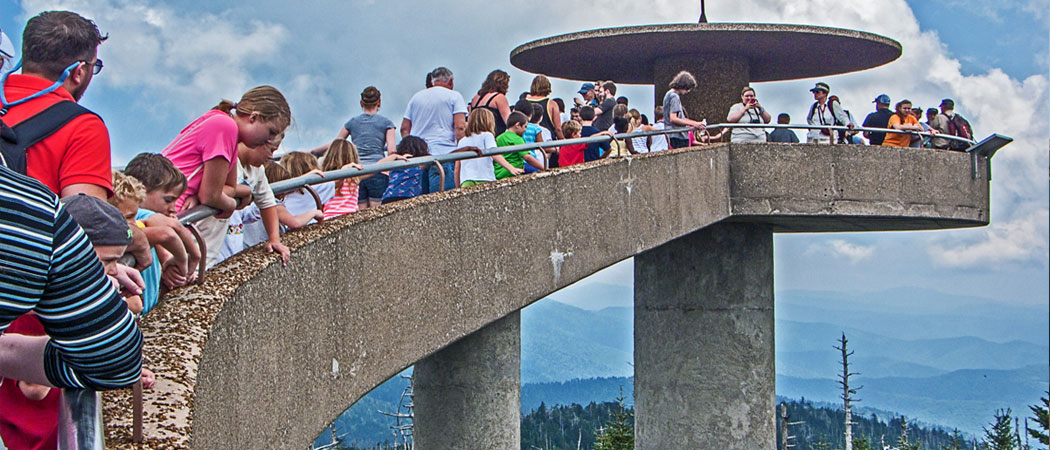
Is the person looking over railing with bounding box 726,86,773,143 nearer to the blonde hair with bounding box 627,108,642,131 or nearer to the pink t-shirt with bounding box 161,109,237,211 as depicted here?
the blonde hair with bounding box 627,108,642,131

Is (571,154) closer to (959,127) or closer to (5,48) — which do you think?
(959,127)

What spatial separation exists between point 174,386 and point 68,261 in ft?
5.20

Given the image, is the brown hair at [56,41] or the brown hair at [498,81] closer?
the brown hair at [56,41]

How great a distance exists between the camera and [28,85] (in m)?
3.61

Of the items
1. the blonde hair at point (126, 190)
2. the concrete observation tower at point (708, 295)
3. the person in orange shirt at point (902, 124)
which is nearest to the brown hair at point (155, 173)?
the blonde hair at point (126, 190)

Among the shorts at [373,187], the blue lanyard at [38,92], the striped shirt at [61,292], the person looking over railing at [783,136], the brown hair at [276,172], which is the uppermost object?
the person looking over railing at [783,136]

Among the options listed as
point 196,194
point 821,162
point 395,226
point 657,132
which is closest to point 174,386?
point 196,194

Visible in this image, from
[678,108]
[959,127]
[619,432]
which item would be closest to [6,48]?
[678,108]

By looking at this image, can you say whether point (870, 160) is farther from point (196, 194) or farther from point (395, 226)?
point (196, 194)

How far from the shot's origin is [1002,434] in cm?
5666

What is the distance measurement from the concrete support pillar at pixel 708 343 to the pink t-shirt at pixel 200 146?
36.4 ft

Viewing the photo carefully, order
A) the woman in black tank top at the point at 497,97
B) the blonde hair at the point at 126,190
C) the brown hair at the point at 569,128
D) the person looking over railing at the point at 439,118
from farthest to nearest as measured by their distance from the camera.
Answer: the brown hair at the point at 569,128 < the woman in black tank top at the point at 497,97 < the person looking over railing at the point at 439,118 < the blonde hair at the point at 126,190

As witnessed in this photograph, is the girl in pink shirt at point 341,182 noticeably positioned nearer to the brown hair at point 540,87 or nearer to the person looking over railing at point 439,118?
the person looking over railing at point 439,118

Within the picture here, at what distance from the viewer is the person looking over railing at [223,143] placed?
4.85 metres
